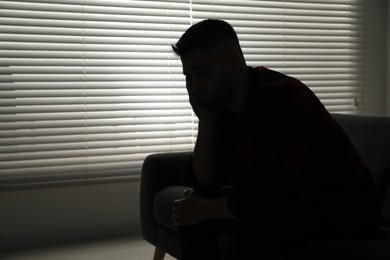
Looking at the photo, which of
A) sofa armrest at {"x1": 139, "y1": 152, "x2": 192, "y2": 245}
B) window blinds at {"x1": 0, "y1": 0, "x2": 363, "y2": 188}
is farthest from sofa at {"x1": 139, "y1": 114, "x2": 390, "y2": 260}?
window blinds at {"x1": 0, "y1": 0, "x2": 363, "y2": 188}

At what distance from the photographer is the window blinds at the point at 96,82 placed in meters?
2.90

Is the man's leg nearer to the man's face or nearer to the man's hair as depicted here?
the man's face

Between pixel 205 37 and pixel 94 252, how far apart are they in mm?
1696

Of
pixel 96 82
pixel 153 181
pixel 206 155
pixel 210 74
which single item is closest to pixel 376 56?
pixel 96 82

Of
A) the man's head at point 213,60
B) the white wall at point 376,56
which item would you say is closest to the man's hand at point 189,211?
the man's head at point 213,60

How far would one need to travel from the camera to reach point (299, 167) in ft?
4.61

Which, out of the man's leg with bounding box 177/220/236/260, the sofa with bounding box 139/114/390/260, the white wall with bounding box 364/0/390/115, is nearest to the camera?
the sofa with bounding box 139/114/390/260

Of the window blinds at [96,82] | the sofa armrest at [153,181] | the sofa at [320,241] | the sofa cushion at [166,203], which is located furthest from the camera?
the window blinds at [96,82]

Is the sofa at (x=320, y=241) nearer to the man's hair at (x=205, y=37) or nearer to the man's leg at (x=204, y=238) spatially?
the man's leg at (x=204, y=238)

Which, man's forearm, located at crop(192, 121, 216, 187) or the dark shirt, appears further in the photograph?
man's forearm, located at crop(192, 121, 216, 187)

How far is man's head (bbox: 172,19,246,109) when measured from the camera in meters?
1.56

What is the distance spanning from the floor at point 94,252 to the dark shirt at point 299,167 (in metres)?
1.40

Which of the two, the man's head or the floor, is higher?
the man's head

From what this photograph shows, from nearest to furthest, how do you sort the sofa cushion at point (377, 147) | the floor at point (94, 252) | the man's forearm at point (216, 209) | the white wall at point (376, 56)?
the man's forearm at point (216, 209)
the sofa cushion at point (377, 147)
the floor at point (94, 252)
the white wall at point (376, 56)
